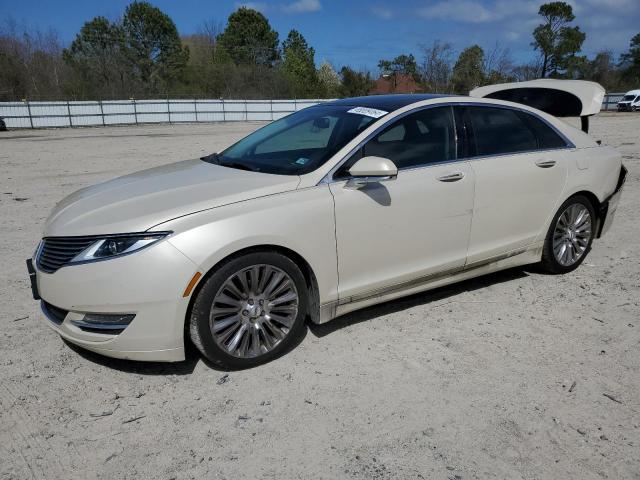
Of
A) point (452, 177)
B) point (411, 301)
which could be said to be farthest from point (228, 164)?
point (411, 301)

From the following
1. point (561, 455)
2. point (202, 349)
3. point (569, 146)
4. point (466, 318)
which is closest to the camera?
point (561, 455)

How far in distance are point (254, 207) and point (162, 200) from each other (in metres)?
0.57

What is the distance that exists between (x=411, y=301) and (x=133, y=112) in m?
40.1

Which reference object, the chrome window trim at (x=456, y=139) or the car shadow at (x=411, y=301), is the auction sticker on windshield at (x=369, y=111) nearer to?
the chrome window trim at (x=456, y=139)

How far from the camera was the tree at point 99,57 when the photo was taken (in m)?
52.2

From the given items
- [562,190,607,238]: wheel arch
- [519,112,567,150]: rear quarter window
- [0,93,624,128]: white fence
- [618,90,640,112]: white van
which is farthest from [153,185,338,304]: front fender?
[618,90,640,112]: white van

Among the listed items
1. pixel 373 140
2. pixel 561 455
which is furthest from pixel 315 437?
pixel 373 140

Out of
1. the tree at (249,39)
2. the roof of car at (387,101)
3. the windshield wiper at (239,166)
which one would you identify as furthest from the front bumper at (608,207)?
the tree at (249,39)

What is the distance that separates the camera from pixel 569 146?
464 centimetres

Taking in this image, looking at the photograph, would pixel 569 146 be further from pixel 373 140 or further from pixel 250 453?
pixel 250 453

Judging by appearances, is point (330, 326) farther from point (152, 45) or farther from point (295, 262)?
point (152, 45)

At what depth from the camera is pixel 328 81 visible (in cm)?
6894

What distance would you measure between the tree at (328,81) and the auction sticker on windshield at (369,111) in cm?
5477

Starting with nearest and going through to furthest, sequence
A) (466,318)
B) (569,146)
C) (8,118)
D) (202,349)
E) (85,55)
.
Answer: (202,349), (466,318), (569,146), (8,118), (85,55)
